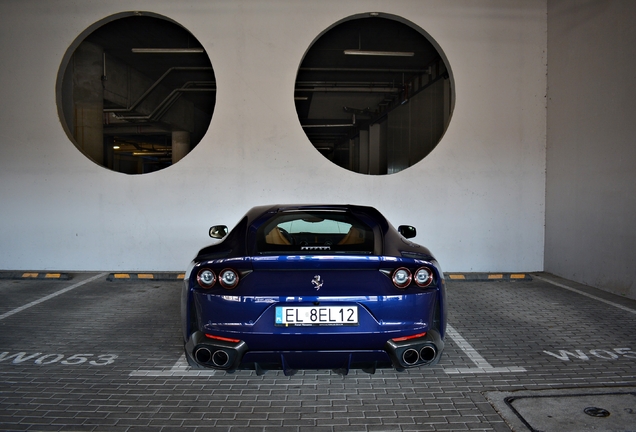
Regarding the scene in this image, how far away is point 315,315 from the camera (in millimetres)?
2588

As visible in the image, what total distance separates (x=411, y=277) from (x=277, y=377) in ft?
3.71

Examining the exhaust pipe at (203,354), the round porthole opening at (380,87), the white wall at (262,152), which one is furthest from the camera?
the round porthole opening at (380,87)

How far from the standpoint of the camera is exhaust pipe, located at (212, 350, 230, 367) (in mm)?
2604

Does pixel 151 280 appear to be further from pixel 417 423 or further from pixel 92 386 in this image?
pixel 417 423

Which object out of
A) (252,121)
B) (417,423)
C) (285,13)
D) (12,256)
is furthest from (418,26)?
(12,256)

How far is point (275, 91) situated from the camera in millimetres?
6992

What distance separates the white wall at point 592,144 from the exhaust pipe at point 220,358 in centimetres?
489

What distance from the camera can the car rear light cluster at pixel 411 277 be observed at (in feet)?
8.86

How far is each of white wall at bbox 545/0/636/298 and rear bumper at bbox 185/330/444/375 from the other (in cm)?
408

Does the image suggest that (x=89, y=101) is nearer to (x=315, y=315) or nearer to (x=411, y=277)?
(x=315, y=315)

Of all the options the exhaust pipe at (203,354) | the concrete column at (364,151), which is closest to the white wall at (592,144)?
the exhaust pipe at (203,354)

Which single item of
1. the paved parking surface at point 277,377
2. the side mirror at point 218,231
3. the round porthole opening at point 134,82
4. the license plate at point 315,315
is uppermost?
the round porthole opening at point 134,82

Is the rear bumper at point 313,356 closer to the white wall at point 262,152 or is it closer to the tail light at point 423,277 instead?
the tail light at point 423,277

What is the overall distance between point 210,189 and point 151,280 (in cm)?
151
